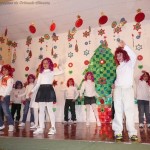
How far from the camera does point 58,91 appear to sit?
6.27m

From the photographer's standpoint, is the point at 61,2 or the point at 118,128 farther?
the point at 61,2

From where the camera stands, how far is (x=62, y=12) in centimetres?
527

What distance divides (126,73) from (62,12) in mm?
3031

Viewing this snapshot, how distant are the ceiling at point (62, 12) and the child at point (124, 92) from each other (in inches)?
94.1

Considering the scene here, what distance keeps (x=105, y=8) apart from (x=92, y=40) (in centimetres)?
120

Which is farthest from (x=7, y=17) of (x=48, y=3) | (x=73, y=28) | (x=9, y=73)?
(x=9, y=73)

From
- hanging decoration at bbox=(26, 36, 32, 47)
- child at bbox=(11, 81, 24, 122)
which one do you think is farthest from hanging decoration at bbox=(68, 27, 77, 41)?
child at bbox=(11, 81, 24, 122)

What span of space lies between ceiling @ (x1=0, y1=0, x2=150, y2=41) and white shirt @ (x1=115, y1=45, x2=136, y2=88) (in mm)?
2395

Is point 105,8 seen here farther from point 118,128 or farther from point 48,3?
point 118,128

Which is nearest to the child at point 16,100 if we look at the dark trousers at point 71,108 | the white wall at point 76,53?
the white wall at point 76,53

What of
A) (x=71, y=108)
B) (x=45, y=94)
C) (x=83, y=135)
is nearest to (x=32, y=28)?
(x=71, y=108)

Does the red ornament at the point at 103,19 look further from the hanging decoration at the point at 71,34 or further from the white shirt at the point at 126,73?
the white shirt at the point at 126,73

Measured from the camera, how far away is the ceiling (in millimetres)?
4855

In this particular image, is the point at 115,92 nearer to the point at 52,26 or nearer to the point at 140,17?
the point at 140,17
